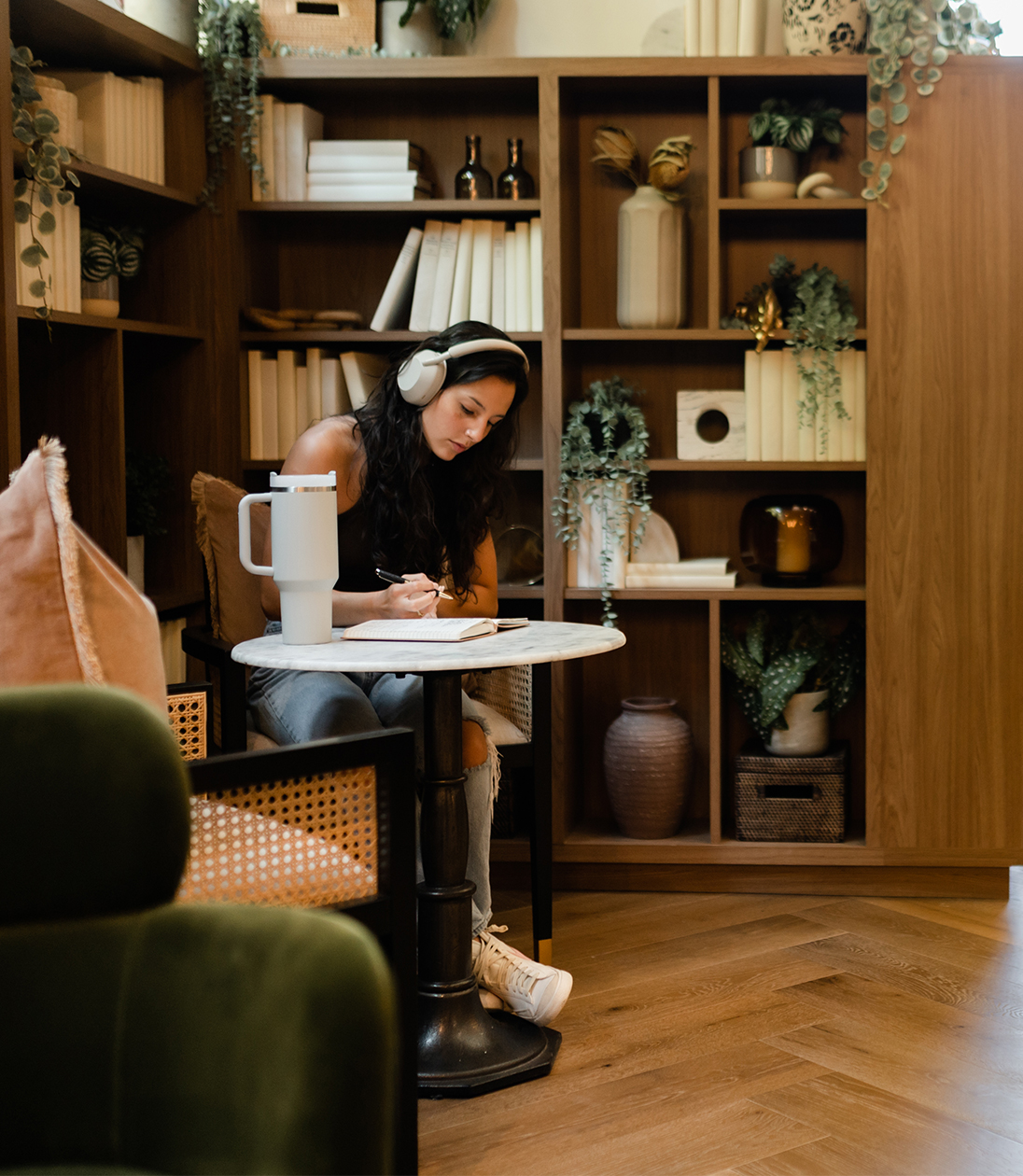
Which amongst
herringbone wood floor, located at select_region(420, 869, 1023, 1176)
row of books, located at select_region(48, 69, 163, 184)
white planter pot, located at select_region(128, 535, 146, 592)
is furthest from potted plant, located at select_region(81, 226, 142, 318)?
herringbone wood floor, located at select_region(420, 869, 1023, 1176)

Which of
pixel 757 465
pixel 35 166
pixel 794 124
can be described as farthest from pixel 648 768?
pixel 35 166

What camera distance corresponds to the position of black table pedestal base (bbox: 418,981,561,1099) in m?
1.91

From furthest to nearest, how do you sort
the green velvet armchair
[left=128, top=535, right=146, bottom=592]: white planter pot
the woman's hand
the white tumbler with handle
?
1. [left=128, top=535, right=146, bottom=592]: white planter pot
2. the woman's hand
3. the white tumbler with handle
4. the green velvet armchair

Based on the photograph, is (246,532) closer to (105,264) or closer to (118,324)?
(118,324)

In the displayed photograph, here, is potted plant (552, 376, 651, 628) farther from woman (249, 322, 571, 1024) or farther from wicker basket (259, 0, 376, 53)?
wicker basket (259, 0, 376, 53)

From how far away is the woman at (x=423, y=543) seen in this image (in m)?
2.06

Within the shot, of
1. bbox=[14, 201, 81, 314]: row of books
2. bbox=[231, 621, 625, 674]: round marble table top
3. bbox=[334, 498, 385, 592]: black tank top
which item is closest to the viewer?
bbox=[231, 621, 625, 674]: round marble table top

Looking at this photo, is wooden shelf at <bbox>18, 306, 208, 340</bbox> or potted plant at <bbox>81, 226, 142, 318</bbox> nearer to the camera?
wooden shelf at <bbox>18, 306, 208, 340</bbox>

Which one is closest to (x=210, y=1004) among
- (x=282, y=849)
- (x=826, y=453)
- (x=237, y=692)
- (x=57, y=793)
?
(x=57, y=793)

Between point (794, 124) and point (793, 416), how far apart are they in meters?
0.70

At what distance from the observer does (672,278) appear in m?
2.96

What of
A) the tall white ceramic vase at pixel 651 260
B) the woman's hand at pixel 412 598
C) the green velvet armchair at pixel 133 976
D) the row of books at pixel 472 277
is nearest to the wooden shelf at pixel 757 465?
the tall white ceramic vase at pixel 651 260

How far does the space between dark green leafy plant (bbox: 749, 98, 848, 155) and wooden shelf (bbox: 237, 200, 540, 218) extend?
1.91 ft

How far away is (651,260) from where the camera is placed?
2939 millimetres
